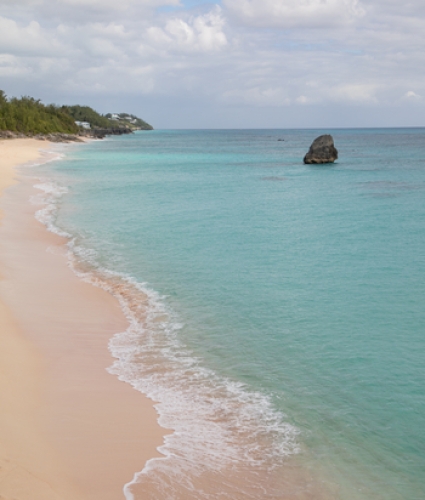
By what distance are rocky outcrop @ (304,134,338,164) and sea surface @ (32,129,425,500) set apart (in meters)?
31.2

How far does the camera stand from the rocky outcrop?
2181 inches

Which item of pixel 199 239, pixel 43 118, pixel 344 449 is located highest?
pixel 43 118

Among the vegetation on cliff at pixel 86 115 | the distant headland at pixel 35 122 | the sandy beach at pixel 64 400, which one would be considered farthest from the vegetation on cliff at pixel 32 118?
the sandy beach at pixel 64 400

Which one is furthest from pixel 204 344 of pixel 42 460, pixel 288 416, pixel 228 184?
pixel 228 184

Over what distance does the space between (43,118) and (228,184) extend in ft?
281

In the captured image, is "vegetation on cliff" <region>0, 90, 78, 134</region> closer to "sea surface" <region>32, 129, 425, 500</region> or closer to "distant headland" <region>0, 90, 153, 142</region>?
"distant headland" <region>0, 90, 153, 142</region>

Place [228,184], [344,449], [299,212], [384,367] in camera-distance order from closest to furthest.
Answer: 1. [344,449]
2. [384,367]
3. [299,212]
4. [228,184]

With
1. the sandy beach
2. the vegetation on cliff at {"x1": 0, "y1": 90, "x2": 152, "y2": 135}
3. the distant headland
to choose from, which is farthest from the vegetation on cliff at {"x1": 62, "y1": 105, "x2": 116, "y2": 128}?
the sandy beach

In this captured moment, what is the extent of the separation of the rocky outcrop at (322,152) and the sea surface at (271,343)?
1230 inches

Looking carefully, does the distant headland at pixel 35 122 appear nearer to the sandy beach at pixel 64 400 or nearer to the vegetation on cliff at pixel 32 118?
the vegetation on cliff at pixel 32 118

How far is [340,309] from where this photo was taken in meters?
12.0

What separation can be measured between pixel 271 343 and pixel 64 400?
403 cm

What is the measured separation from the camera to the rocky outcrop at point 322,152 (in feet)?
182

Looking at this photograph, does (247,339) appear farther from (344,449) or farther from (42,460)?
(42,460)
